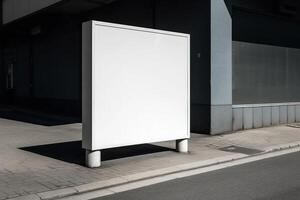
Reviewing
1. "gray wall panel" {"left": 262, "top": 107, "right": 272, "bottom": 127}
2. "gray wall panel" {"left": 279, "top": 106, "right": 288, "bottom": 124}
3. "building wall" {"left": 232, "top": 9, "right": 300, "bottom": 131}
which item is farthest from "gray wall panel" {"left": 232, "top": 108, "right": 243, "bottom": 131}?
"gray wall panel" {"left": 279, "top": 106, "right": 288, "bottom": 124}

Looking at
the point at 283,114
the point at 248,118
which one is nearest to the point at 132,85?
the point at 248,118

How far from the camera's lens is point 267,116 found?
1581 cm

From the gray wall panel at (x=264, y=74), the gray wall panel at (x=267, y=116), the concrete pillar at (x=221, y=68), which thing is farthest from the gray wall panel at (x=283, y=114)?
the concrete pillar at (x=221, y=68)

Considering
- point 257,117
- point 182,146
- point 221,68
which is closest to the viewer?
point 182,146

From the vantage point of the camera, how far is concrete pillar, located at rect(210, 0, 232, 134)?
13.9 m

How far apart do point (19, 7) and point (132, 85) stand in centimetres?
1373

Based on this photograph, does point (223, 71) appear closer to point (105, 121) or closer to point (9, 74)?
point (105, 121)

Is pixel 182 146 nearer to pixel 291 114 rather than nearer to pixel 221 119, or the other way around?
pixel 221 119

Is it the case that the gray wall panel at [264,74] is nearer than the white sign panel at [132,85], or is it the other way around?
the white sign panel at [132,85]

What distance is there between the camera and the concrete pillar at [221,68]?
13.9 m

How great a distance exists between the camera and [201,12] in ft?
46.3

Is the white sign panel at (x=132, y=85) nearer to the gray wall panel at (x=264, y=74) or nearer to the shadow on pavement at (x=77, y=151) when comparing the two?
the shadow on pavement at (x=77, y=151)

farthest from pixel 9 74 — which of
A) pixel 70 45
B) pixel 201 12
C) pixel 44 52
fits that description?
pixel 201 12

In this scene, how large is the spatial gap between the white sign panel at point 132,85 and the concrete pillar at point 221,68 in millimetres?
3759
